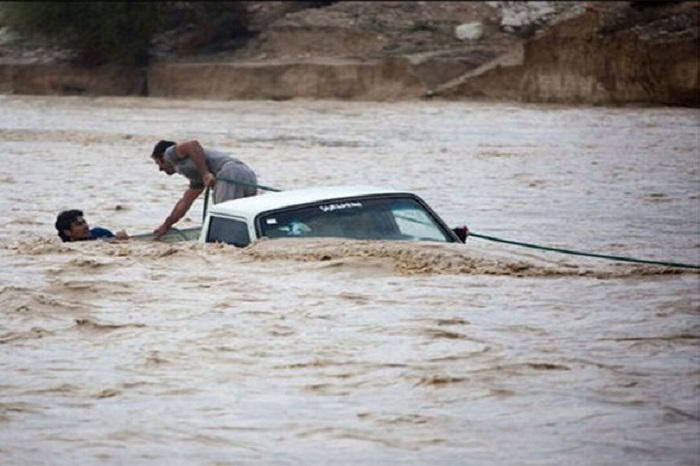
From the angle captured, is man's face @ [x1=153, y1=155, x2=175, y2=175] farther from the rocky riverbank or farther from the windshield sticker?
the rocky riverbank

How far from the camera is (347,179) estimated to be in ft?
76.0

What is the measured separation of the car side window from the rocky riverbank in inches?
983

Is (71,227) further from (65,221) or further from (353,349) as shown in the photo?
(353,349)

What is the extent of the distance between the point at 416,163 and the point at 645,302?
1567 centimetres

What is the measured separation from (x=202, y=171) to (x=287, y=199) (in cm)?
300

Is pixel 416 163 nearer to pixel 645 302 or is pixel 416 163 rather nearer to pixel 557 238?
pixel 557 238

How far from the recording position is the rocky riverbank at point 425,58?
36.2 meters

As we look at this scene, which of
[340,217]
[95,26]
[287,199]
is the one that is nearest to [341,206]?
[340,217]

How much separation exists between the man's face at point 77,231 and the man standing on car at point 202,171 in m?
0.61

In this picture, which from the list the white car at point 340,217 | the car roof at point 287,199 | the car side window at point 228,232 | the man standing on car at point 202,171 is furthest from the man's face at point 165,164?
the white car at point 340,217

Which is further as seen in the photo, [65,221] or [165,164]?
[165,164]

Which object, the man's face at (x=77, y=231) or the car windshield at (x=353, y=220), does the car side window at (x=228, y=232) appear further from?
the man's face at (x=77, y=231)

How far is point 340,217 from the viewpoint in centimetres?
1085

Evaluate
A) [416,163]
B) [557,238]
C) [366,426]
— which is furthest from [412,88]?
[366,426]
